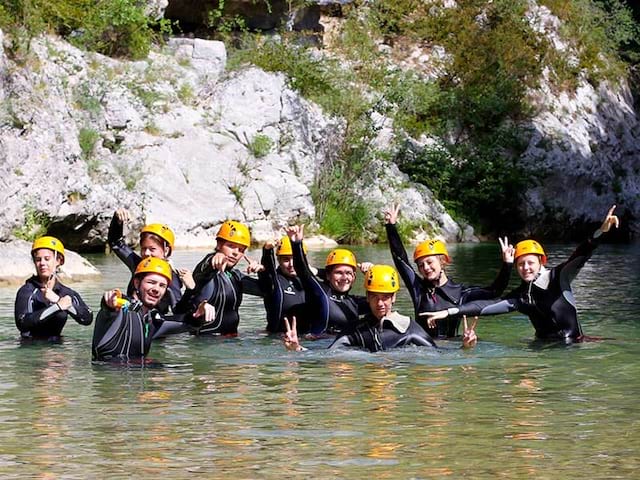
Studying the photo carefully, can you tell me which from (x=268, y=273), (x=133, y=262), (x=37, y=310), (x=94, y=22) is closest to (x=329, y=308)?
(x=268, y=273)

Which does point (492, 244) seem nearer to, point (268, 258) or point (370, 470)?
point (268, 258)

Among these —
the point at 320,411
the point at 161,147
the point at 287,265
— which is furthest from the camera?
the point at 161,147

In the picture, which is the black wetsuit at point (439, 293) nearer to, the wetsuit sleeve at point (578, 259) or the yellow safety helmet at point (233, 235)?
the wetsuit sleeve at point (578, 259)

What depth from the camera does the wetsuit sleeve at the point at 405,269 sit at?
457 inches

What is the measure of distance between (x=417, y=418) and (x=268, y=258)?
477 centimetres

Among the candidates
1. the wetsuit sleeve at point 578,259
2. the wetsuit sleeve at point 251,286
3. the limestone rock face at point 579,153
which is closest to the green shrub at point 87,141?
the limestone rock face at point 579,153

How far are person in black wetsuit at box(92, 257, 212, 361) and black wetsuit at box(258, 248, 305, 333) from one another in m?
2.30

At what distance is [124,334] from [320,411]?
2.52 m

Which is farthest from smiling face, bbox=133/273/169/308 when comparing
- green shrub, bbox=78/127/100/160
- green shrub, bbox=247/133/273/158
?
green shrub, bbox=247/133/273/158

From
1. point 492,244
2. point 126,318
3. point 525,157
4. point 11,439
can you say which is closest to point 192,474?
point 11,439

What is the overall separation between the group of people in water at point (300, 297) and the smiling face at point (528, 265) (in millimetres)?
10

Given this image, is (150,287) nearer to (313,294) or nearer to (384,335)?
(384,335)

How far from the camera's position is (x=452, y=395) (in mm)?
8367

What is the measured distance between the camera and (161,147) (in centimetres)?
2847
